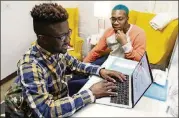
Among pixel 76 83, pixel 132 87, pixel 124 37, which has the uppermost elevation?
pixel 124 37

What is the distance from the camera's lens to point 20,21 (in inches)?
120

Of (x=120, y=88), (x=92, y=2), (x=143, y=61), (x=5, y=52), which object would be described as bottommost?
(x=5, y=52)

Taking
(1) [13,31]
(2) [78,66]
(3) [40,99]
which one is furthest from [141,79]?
(1) [13,31]

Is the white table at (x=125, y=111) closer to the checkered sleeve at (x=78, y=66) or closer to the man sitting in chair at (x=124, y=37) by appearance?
the checkered sleeve at (x=78, y=66)

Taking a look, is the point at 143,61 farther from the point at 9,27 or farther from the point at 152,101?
the point at 9,27

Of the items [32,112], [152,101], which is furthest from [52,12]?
[152,101]

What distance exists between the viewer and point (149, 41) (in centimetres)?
265

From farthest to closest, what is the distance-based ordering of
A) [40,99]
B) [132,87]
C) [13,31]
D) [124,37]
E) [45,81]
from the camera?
1. [13,31]
2. [124,37]
3. [132,87]
4. [45,81]
5. [40,99]

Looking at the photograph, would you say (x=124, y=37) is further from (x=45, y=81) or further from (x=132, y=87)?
(x=45, y=81)

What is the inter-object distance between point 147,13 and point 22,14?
1.59 meters

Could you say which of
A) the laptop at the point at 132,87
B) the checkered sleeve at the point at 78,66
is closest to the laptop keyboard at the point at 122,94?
the laptop at the point at 132,87

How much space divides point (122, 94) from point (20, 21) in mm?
2184

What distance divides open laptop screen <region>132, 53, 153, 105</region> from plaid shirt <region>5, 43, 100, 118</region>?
243 millimetres

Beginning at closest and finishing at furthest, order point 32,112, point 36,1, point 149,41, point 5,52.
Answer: point 32,112 < point 149,41 < point 5,52 < point 36,1
